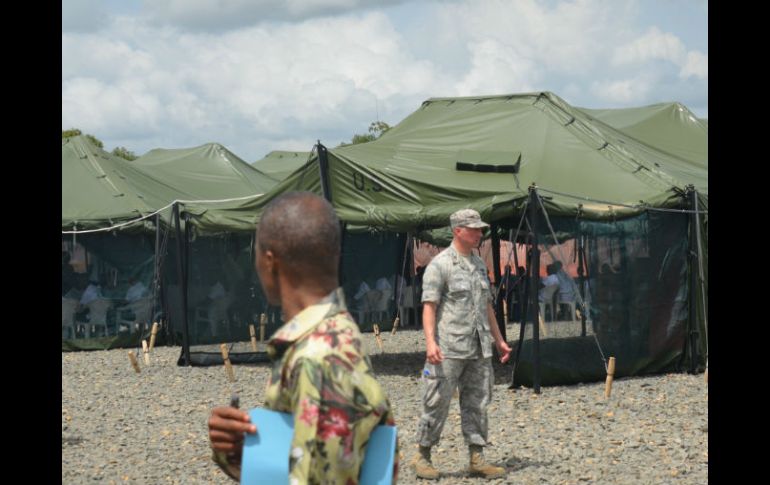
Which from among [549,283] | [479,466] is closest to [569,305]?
[549,283]

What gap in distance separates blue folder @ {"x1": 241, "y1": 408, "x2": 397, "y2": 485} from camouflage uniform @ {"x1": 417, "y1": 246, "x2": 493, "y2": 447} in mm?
5247

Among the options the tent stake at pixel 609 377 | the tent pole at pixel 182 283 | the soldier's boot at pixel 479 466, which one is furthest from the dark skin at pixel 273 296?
the tent pole at pixel 182 283

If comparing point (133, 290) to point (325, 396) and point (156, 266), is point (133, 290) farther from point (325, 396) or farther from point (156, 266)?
point (325, 396)

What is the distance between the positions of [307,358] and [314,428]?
0.16 meters

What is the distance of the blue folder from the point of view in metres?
2.68

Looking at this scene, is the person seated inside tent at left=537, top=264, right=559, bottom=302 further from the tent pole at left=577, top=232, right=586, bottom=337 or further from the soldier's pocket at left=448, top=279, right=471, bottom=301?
the soldier's pocket at left=448, top=279, right=471, bottom=301

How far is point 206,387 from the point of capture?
45.6 feet

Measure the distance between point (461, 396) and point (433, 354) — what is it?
537 millimetres

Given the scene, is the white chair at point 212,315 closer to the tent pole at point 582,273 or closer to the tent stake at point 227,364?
the tent stake at point 227,364

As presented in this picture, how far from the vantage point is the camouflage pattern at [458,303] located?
316 inches

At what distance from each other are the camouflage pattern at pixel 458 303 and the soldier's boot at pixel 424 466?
2.46 feet

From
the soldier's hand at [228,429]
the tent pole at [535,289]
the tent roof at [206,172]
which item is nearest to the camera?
the soldier's hand at [228,429]
